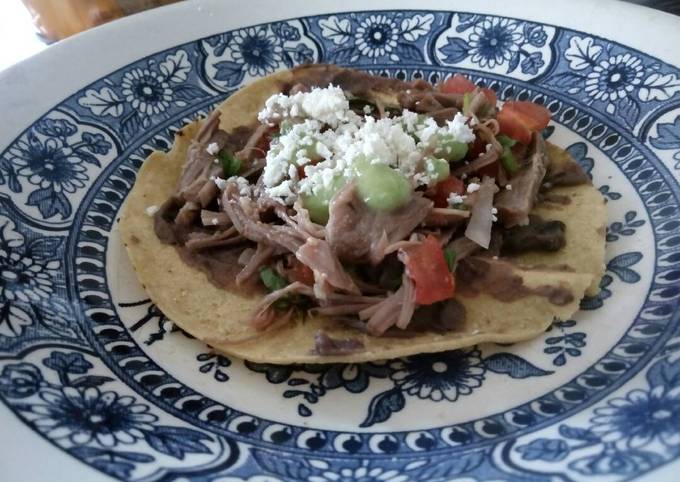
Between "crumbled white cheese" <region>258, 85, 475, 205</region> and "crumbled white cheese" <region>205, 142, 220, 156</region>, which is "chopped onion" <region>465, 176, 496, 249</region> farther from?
"crumbled white cheese" <region>205, 142, 220, 156</region>

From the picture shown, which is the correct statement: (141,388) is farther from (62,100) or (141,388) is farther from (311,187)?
(62,100)

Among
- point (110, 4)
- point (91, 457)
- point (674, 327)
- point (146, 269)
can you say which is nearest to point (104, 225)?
point (146, 269)

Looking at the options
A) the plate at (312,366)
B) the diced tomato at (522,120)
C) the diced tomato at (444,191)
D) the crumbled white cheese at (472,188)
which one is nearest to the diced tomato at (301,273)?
the plate at (312,366)

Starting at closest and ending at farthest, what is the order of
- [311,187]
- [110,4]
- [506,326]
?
[506,326], [311,187], [110,4]

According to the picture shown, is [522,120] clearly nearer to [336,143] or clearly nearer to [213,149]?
[336,143]

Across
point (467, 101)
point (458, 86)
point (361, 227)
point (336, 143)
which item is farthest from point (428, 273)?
point (458, 86)

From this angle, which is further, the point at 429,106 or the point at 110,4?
the point at 110,4
